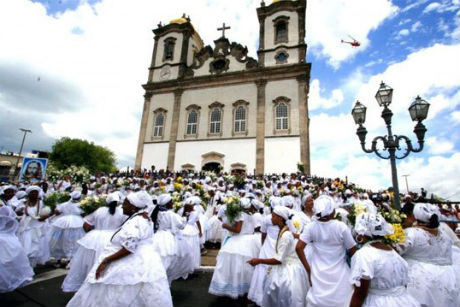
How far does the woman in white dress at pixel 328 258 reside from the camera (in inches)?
106

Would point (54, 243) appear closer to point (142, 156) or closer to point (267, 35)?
point (142, 156)

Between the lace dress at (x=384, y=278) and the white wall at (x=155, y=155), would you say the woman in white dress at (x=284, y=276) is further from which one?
the white wall at (x=155, y=155)

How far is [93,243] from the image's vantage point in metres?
4.23

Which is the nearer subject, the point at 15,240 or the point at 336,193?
the point at 15,240

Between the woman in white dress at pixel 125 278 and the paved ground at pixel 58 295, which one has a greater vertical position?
the woman in white dress at pixel 125 278

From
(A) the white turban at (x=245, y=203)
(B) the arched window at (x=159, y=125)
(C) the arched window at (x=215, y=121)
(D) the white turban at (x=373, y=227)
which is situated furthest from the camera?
(B) the arched window at (x=159, y=125)

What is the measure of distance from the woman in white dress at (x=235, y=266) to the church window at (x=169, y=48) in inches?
1101

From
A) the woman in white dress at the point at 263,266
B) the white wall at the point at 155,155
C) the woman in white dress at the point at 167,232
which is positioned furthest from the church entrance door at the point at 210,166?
the woman in white dress at the point at 263,266

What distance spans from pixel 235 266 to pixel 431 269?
2.71m

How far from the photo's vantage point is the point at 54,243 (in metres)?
6.23

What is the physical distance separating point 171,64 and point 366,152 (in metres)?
25.2

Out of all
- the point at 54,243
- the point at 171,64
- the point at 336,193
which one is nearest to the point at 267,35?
the point at 171,64

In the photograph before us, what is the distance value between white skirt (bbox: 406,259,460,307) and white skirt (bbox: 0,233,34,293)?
242 inches

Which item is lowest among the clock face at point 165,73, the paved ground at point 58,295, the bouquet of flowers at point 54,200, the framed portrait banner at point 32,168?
the paved ground at point 58,295
